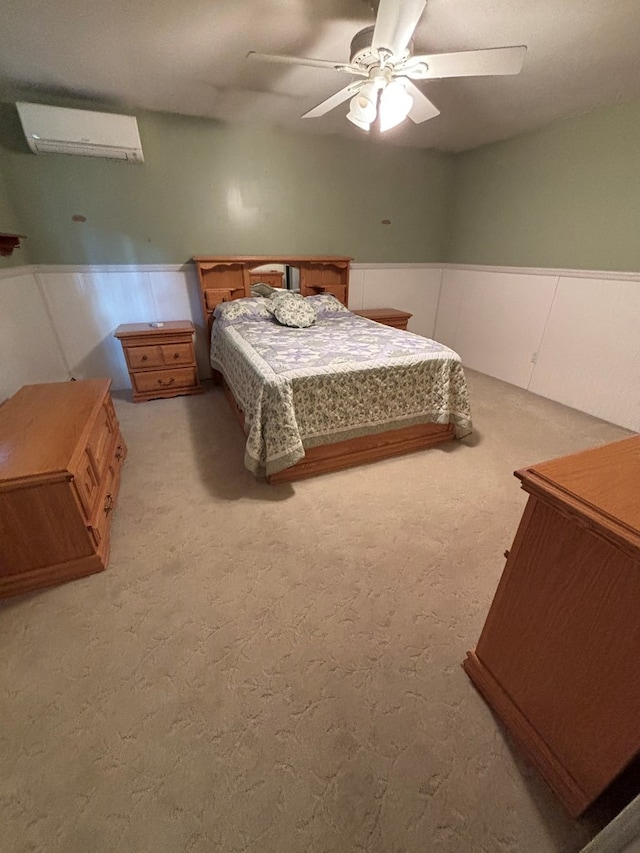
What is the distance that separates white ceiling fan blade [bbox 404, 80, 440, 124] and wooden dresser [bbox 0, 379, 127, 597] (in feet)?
7.61

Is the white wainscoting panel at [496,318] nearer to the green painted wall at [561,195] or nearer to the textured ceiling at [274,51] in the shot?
the green painted wall at [561,195]

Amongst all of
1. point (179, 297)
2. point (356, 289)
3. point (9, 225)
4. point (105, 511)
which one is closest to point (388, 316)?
point (356, 289)

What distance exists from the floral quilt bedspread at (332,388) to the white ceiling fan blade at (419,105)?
4.25 ft

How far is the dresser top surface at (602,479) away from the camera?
721 mm

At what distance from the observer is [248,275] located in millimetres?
3438

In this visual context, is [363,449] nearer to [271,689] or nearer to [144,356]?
[271,689]

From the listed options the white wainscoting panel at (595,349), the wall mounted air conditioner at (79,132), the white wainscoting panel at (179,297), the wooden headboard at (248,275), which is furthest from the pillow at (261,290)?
the white wainscoting panel at (595,349)

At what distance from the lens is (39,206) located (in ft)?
9.17

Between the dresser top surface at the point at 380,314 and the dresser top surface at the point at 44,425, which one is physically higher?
the dresser top surface at the point at 380,314

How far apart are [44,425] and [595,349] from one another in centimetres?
379

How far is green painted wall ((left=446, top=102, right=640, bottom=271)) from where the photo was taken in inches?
102

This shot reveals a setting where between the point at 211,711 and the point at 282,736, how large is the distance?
230 millimetres

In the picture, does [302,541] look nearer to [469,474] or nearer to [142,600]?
[142,600]

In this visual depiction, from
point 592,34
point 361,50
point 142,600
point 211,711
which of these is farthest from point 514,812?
point 592,34
